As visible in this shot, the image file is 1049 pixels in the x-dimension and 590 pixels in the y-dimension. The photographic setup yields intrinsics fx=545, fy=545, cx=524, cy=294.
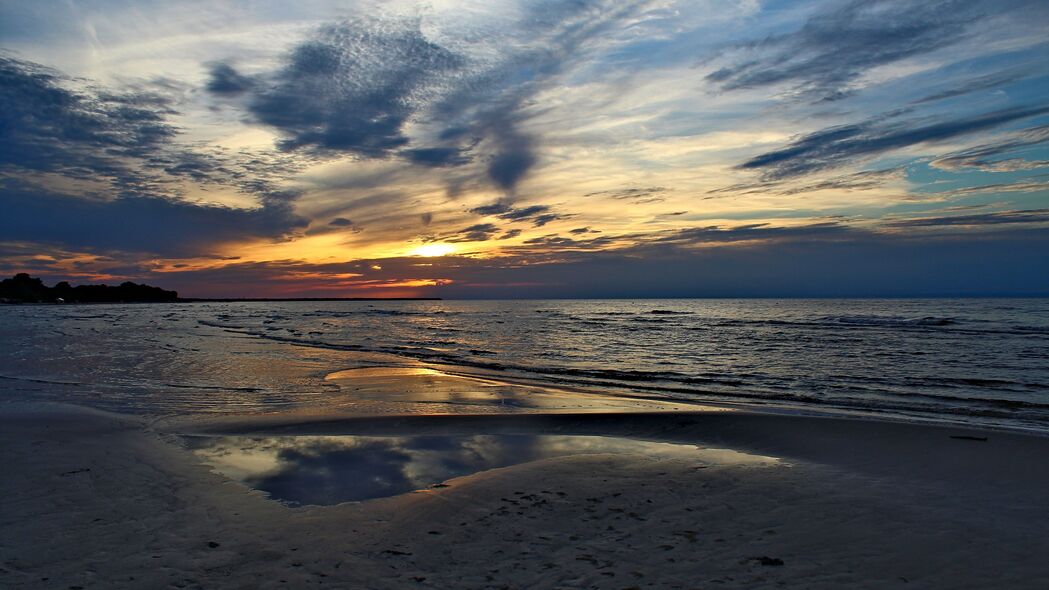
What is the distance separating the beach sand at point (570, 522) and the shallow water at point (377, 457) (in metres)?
0.27

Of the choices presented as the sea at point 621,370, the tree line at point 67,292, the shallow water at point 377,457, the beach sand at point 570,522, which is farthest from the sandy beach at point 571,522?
the tree line at point 67,292

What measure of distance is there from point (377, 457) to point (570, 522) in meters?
4.28

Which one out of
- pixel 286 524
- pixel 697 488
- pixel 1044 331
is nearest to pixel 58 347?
pixel 286 524

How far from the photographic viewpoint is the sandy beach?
469cm

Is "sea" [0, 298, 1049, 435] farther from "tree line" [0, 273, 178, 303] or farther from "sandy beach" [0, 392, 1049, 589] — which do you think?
"tree line" [0, 273, 178, 303]

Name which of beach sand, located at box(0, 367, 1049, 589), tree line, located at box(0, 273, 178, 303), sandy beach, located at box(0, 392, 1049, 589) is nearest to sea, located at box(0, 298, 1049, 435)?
beach sand, located at box(0, 367, 1049, 589)

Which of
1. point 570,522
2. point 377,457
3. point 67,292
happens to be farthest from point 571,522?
point 67,292

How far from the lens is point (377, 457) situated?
907 centimetres

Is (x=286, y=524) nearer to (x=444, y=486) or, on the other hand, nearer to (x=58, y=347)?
(x=444, y=486)

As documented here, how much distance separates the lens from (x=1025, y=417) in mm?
12766

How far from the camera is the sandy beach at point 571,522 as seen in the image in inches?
185

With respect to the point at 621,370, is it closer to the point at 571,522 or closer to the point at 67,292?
the point at 571,522

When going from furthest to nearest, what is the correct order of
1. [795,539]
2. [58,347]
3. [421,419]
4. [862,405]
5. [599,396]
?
[58,347], [599,396], [862,405], [421,419], [795,539]

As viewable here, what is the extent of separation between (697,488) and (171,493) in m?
6.75
